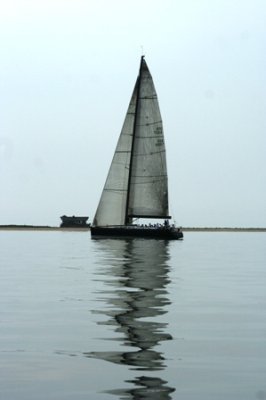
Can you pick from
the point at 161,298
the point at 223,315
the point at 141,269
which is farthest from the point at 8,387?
the point at 141,269

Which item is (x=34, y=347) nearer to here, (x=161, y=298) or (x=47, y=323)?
(x=47, y=323)

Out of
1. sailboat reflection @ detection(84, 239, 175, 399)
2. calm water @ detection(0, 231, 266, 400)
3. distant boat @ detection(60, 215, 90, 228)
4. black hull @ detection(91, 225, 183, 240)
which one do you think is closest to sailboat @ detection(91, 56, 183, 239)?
black hull @ detection(91, 225, 183, 240)

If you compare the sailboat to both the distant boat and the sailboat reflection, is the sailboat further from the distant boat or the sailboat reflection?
the distant boat

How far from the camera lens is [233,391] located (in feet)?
38.1

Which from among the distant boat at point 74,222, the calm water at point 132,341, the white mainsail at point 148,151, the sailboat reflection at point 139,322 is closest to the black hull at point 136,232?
the white mainsail at point 148,151

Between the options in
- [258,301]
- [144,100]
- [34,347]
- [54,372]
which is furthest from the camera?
[144,100]

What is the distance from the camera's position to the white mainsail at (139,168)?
3752 inches

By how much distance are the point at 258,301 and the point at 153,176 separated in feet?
235

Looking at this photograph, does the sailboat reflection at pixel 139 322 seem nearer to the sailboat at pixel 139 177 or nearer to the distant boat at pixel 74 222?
the sailboat at pixel 139 177

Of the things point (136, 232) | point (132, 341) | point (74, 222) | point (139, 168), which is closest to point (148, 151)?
point (139, 168)

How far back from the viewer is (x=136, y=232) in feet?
312

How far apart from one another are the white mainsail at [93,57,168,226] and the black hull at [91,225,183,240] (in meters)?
1.70

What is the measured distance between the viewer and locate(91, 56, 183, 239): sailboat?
95.4 m

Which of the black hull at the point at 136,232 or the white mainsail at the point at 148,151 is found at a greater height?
the white mainsail at the point at 148,151
